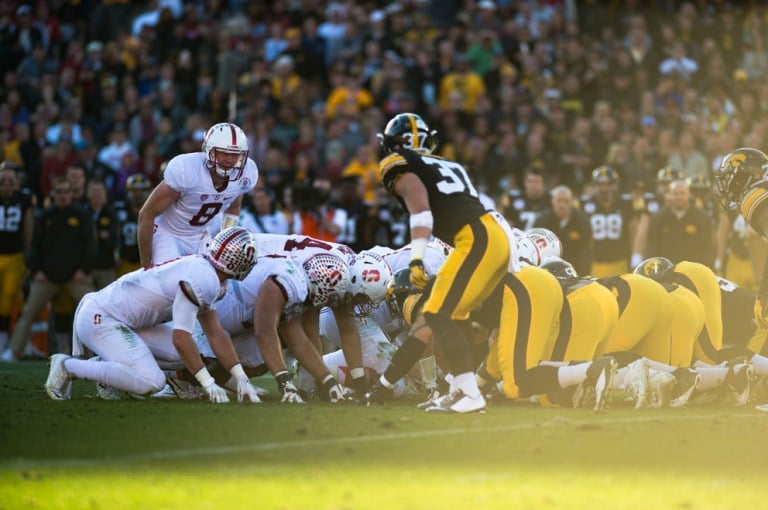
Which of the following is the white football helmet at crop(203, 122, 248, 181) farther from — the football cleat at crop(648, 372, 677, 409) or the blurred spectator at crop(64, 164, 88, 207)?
the blurred spectator at crop(64, 164, 88, 207)

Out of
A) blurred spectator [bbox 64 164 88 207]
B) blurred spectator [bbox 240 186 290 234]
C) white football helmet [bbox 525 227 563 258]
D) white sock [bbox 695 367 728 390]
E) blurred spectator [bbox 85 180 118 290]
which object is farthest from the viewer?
blurred spectator [bbox 240 186 290 234]

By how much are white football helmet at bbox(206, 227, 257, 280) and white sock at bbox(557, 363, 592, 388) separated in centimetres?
203

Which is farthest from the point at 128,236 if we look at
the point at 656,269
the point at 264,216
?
the point at 656,269

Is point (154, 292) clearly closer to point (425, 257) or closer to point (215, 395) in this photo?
point (215, 395)

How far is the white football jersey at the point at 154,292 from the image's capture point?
8.19 meters

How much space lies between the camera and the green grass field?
521 centimetres

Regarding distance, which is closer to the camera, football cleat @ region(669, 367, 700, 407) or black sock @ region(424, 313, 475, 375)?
black sock @ region(424, 313, 475, 375)

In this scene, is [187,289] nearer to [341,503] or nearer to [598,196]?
[341,503]

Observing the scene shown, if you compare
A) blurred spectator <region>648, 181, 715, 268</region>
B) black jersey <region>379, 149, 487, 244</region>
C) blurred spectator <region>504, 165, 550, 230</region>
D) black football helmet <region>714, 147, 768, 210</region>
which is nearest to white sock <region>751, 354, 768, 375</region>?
black football helmet <region>714, 147, 768, 210</region>

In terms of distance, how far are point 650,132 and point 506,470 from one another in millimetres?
11744

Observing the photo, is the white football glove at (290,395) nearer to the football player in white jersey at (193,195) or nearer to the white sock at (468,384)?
the white sock at (468,384)

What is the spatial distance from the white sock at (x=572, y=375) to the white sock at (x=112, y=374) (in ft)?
8.64

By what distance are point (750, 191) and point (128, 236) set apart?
8.05 m

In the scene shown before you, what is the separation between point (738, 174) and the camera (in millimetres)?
8531
